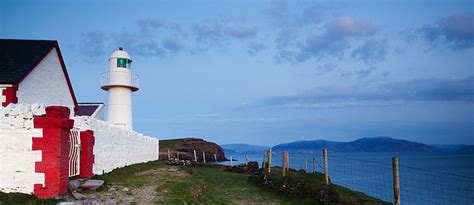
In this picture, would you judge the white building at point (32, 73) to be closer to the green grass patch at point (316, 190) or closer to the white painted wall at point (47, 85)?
the white painted wall at point (47, 85)

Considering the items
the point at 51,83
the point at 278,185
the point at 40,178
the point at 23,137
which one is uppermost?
the point at 51,83

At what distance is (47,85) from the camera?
19.6 metres

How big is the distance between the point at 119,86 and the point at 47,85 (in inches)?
348

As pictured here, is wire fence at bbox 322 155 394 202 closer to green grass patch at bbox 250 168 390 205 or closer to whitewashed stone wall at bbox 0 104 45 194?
green grass patch at bbox 250 168 390 205

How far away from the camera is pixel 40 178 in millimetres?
10062

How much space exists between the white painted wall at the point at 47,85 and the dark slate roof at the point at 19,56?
1.19 ft

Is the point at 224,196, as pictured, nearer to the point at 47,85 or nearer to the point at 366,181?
the point at 47,85

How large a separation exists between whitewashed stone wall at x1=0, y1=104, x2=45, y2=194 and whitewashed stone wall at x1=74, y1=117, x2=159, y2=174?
3.72 m

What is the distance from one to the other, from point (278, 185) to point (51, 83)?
1239 cm

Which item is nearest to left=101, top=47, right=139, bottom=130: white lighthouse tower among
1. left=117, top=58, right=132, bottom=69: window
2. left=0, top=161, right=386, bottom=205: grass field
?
left=117, top=58, right=132, bottom=69: window

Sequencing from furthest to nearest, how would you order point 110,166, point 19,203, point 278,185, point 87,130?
point 110,166, point 278,185, point 87,130, point 19,203

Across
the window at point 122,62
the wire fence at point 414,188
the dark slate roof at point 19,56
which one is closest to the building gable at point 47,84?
the dark slate roof at point 19,56

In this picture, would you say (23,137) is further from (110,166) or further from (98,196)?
(110,166)

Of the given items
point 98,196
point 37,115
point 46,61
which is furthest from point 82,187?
point 46,61
